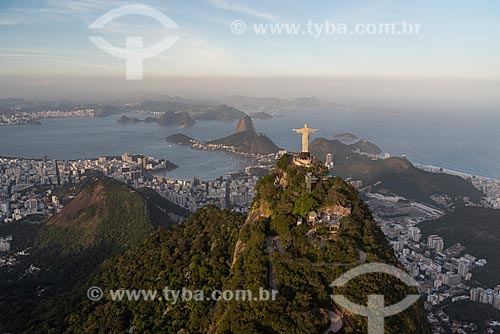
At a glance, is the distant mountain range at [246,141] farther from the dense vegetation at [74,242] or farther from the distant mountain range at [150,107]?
the dense vegetation at [74,242]

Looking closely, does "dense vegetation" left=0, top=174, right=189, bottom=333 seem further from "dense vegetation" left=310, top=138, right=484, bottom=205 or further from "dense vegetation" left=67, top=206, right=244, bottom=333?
"dense vegetation" left=310, top=138, right=484, bottom=205

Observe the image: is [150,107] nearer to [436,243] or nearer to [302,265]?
[436,243]

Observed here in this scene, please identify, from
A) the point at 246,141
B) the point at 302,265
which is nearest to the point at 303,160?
the point at 302,265

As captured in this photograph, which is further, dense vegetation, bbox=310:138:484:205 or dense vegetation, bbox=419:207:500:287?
dense vegetation, bbox=310:138:484:205

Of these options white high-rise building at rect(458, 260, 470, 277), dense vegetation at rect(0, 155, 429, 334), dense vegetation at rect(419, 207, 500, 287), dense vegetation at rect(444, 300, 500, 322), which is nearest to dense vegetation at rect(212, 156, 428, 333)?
dense vegetation at rect(0, 155, 429, 334)

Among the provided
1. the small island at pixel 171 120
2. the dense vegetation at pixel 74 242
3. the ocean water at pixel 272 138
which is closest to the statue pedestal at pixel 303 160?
the dense vegetation at pixel 74 242

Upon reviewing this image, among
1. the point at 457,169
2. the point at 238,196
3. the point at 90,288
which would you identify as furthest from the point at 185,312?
the point at 457,169

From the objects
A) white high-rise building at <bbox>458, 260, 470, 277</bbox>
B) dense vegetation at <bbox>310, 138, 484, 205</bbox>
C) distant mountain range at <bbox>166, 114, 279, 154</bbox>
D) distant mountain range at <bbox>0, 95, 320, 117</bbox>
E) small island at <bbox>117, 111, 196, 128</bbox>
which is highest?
distant mountain range at <bbox>0, 95, 320, 117</bbox>
